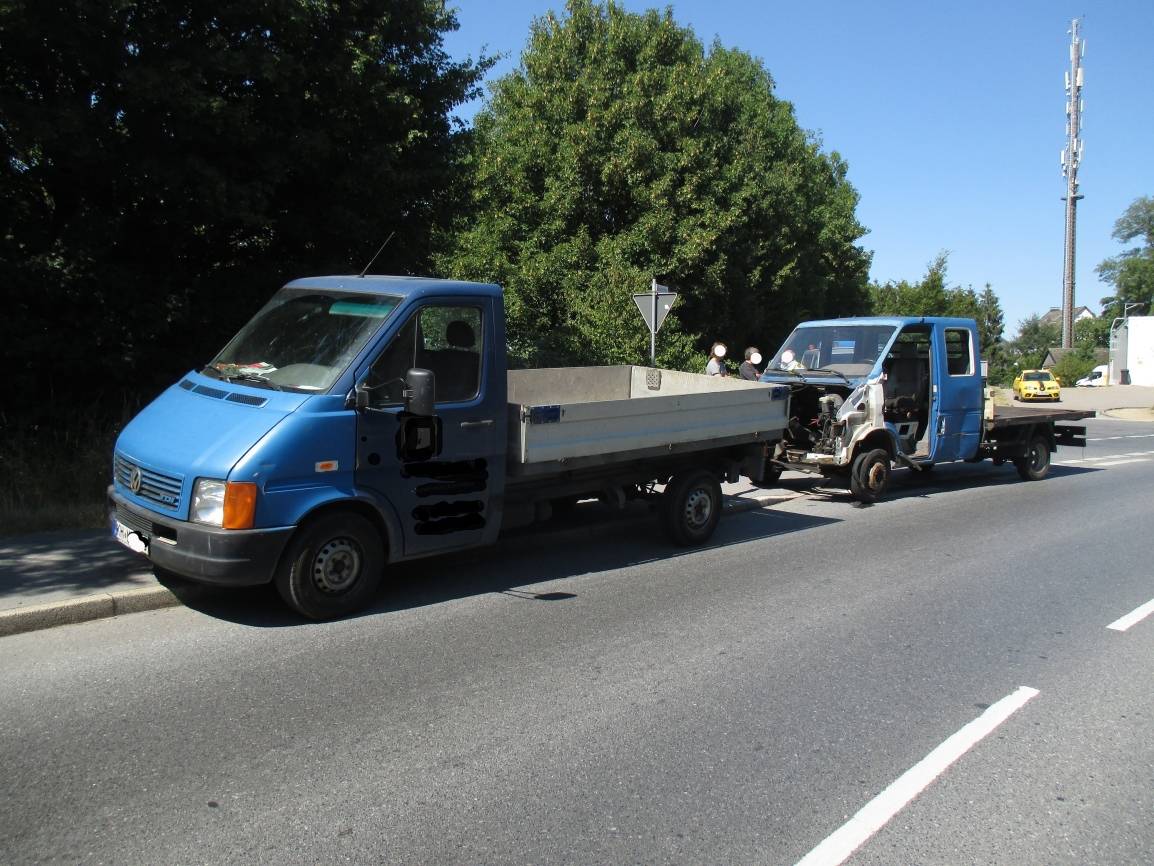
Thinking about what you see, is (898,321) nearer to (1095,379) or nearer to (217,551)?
(217,551)

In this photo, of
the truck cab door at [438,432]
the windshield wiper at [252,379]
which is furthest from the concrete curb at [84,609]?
the truck cab door at [438,432]

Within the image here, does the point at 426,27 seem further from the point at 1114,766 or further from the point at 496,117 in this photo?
the point at 496,117

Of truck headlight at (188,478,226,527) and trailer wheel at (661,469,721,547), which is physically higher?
truck headlight at (188,478,226,527)

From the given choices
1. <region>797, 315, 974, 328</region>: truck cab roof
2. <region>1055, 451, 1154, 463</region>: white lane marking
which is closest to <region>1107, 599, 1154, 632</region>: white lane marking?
<region>797, 315, 974, 328</region>: truck cab roof

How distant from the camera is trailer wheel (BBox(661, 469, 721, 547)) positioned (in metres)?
8.48

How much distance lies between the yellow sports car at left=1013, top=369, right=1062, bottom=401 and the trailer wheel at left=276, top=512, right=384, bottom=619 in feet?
136

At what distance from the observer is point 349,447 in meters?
5.90

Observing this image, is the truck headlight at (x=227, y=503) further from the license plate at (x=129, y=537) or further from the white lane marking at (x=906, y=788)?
the white lane marking at (x=906, y=788)

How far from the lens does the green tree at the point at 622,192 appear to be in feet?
67.4

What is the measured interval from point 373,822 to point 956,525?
27.5 ft

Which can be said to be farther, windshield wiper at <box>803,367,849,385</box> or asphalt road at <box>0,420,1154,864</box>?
windshield wiper at <box>803,367,849,385</box>

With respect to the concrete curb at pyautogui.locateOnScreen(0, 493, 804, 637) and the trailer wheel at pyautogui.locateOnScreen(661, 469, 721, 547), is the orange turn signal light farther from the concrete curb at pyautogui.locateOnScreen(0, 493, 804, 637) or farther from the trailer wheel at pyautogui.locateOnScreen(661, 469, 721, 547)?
the trailer wheel at pyautogui.locateOnScreen(661, 469, 721, 547)

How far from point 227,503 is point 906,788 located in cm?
398

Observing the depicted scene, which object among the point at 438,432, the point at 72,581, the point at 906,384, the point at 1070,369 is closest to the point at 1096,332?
the point at 1070,369
